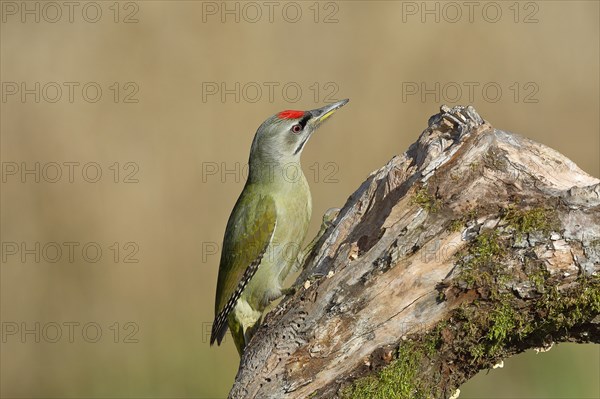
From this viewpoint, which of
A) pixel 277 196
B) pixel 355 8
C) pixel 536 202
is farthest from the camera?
pixel 355 8

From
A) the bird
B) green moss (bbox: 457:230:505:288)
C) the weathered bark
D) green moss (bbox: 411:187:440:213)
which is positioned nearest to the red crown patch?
the bird

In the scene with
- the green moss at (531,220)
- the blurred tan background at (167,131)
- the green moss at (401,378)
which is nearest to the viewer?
the green moss at (531,220)

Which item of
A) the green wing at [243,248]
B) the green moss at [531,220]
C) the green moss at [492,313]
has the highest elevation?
the green moss at [531,220]

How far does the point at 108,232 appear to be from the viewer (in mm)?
8609

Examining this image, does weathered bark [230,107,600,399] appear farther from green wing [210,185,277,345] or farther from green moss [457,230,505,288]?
green wing [210,185,277,345]

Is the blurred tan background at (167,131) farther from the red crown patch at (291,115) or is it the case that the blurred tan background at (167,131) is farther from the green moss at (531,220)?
the green moss at (531,220)

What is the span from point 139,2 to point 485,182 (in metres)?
5.83

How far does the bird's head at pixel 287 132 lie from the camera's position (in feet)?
21.2

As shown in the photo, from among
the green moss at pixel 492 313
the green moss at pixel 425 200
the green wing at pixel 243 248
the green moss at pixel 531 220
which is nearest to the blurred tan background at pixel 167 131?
the green wing at pixel 243 248

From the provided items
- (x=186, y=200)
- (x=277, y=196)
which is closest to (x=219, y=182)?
(x=186, y=200)

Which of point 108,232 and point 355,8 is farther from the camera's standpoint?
point 355,8

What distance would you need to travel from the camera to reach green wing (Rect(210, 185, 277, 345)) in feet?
21.1

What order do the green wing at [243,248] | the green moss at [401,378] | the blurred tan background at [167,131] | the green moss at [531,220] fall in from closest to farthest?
1. the green moss at [531,220]
2. the green moss at [401,378]
3. the green wing at [243,248]
4. the blurred tan background at [167,131]

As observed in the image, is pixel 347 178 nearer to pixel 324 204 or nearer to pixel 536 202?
pixel 324 204
